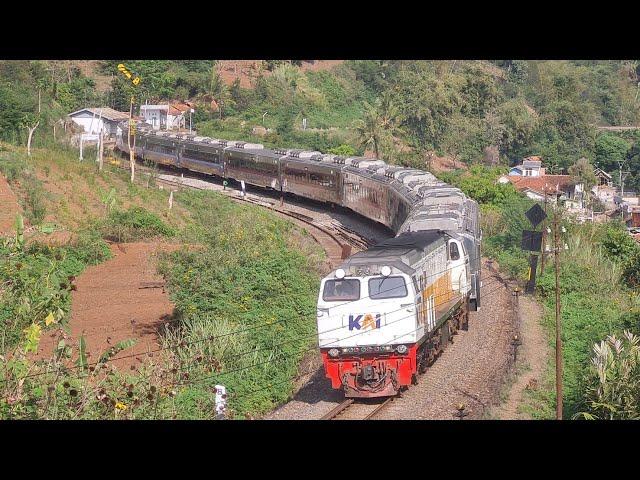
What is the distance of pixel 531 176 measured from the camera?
162ft

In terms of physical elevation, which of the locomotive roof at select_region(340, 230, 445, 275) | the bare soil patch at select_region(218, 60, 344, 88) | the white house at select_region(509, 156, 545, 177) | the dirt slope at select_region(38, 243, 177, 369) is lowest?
the dirt slope at select_region(38, 243, 177, 369)

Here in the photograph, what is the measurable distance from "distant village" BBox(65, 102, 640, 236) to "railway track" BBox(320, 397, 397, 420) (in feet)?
77.4

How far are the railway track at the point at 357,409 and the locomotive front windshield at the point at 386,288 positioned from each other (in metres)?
1.56

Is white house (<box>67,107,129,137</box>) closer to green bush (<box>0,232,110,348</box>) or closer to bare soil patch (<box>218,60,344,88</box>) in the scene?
bare soil patch (<box>218,60,344,88</box>)

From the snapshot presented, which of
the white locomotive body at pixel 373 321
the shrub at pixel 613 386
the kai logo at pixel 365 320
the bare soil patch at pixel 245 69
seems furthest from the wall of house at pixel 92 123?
the shrub at pixel 613 386

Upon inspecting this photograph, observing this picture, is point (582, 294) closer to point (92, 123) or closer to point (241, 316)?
point (241, 316)

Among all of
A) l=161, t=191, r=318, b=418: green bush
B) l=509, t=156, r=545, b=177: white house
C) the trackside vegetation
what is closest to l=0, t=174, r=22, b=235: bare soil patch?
l=161, t=191, r=318, b=418: green bush

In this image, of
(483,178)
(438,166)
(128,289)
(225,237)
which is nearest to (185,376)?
(225,237)

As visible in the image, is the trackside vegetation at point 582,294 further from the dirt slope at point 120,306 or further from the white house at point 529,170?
the white house at point 529,170

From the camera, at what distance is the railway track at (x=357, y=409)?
40.4ft

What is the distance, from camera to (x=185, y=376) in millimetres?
13836

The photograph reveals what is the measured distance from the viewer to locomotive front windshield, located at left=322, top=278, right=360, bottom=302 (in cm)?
1246

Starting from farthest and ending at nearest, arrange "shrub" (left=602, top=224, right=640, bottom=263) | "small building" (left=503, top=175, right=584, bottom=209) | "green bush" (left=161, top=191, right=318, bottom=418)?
"small building" (left=503, top=175, right=584, bottom=209)
"shrub" (left=602, top=224, right=640, bottom=263)
"green bush" (left=161, top=191, right=318, bottom=418)

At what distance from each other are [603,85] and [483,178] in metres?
52.1
